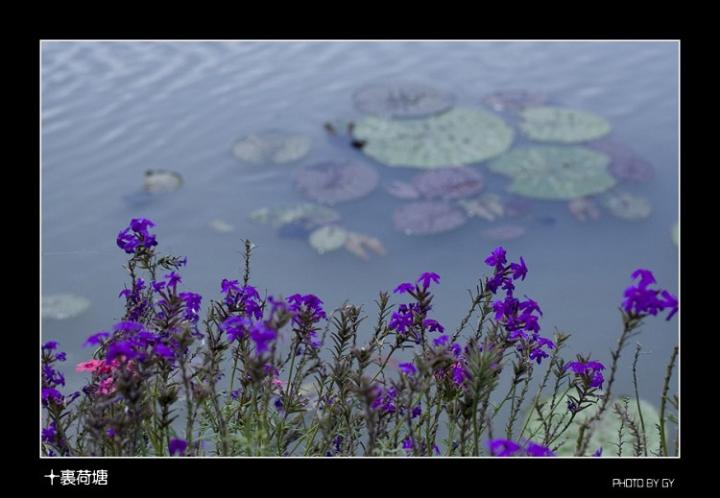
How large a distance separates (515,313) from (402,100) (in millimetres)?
7404

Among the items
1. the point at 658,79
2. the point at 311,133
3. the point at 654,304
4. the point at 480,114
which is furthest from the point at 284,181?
the point at 654,304

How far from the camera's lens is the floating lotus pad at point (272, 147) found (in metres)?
8.39

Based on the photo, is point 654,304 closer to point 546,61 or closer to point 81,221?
point 81,221

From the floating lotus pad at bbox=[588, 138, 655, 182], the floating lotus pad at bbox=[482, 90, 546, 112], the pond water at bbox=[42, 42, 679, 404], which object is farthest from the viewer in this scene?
the floating lotus pad at bbox=[482, 90, 546, 112]

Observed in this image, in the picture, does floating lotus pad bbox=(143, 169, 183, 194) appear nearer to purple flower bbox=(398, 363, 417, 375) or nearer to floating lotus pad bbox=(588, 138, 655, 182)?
floating lotus pad bbox=(588, 138, 655, 182)

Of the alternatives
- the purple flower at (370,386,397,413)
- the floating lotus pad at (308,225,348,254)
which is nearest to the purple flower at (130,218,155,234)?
the purple flower at (370,386,397,413)

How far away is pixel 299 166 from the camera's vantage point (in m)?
8.36

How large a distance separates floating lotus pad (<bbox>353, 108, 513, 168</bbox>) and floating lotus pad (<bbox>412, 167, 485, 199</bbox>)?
156mm

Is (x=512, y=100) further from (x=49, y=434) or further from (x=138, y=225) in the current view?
(x=49, y=434)

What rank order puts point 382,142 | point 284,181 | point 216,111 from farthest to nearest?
point 216,111, point 382,142, point 284,181

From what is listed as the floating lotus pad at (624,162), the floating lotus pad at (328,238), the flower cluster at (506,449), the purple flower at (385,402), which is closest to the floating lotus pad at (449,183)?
the floating lotus pad at (328,238)

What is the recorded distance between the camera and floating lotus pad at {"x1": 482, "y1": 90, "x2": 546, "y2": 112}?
31.0ft

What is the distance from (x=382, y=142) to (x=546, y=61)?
137 inches

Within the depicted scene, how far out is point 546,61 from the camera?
10664 millimetres
